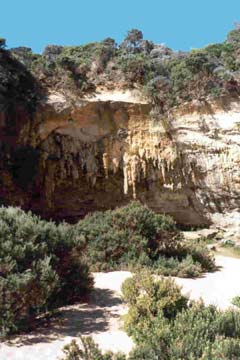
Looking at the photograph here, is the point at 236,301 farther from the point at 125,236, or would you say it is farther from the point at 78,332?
the point at 125,236

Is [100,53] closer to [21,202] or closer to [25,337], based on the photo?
[21,202]

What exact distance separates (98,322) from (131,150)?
1155cm

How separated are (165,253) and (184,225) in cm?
714

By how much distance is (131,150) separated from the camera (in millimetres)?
18594

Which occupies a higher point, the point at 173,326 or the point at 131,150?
the point at 131,150

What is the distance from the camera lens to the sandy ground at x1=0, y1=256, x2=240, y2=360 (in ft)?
21.2

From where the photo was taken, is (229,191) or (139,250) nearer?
(139,250)

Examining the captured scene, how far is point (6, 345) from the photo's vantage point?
659cm

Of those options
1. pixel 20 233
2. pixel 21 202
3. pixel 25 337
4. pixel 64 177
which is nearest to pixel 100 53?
pixel 64 177

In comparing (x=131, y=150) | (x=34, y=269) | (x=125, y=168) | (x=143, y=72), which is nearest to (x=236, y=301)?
(x=34, y=269)

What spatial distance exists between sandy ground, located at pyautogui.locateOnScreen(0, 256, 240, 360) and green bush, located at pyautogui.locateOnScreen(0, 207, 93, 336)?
0.32m

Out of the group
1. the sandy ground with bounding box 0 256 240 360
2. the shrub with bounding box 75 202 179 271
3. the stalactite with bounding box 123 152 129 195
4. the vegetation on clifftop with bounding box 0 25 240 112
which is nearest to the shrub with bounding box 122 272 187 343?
the sandy ground with bounding box 0 256 240 360

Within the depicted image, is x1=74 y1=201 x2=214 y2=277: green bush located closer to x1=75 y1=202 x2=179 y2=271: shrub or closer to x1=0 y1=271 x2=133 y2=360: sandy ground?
x1=75 y1=202 x2=179 y2=271: shrub

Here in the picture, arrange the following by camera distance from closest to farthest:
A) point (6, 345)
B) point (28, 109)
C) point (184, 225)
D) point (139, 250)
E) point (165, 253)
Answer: point (6, 345)
point (139, 250)
point (165, 253)
point (28, 109)
point (184, 225)
